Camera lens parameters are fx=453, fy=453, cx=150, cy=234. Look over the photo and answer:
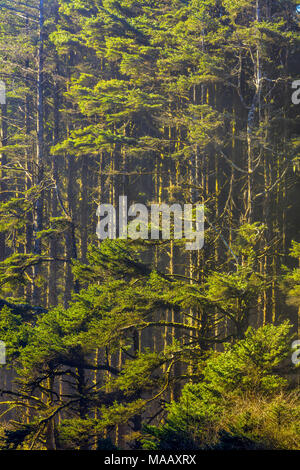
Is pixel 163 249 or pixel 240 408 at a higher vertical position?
pixel 163 249

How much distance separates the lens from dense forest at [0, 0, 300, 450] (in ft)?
33.7

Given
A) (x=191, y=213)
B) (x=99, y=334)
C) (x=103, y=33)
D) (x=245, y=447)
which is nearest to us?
(x=245, y=447)

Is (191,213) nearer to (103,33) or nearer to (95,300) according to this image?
(95,300)

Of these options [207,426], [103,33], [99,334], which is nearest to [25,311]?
[99,334]

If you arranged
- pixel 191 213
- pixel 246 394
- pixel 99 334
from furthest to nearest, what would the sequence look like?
pixel 191 213 → pixel 99 334 → pixel 246 394

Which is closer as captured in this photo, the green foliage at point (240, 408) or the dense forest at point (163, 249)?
the green foliage at point (240, 408)

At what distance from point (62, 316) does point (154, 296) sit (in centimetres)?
263

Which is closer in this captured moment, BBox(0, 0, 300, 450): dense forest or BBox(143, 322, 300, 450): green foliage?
BBox(143, 322, 300, 450): green foliage

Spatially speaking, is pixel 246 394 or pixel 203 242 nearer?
pixel 246 394

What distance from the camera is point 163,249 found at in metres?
18.1

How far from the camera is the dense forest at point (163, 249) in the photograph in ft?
33.7

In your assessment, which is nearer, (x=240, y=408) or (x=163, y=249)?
(x=240, y=408)
